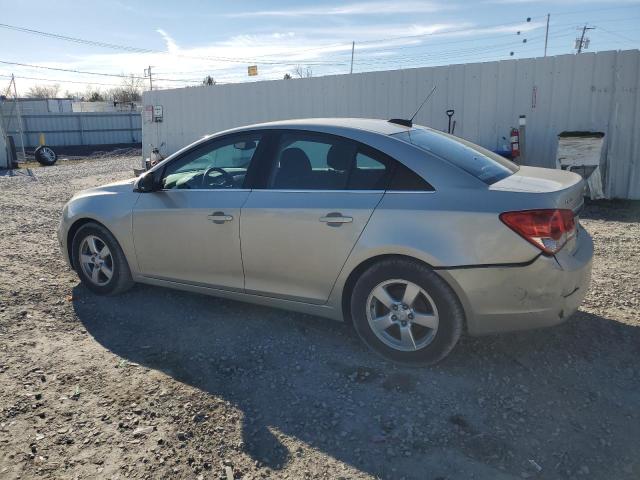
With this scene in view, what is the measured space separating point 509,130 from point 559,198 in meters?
7.30

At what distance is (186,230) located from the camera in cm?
418

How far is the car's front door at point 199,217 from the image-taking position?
4008 mm

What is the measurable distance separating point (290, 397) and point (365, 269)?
3.20ft

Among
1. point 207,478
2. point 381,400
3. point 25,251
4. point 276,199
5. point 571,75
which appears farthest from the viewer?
point 571,75

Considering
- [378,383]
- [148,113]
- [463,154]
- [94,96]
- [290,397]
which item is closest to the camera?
[290,397]

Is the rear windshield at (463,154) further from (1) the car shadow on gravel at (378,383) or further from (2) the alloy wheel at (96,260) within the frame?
(2) the alloy wheel at (96,260)

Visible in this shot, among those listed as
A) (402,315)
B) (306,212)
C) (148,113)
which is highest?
(148,113)

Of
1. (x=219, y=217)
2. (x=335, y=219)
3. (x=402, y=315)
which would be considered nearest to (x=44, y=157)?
(x=219, y=217)

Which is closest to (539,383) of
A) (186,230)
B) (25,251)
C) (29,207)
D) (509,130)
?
(186,230)

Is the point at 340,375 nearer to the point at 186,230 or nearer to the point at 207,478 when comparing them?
the point at 207,478

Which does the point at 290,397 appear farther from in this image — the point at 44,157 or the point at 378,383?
the point at 44,157

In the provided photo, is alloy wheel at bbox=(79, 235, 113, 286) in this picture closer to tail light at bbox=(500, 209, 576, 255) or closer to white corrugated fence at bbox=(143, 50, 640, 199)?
tail light at bbox=(500, 209, 576, 255)

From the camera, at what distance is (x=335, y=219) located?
3.51 meters

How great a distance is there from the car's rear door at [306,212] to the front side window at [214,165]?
0.22 meters
